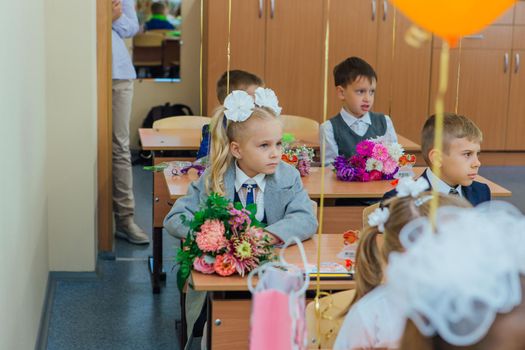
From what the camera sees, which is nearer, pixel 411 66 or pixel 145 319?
pixel 145 319

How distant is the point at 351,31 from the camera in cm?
764

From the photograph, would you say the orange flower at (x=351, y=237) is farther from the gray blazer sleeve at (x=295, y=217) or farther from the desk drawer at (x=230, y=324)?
the desk drawer at (x=230, y=324)

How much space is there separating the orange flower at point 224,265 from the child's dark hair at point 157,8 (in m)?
5.86

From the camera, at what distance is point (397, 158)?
434cm

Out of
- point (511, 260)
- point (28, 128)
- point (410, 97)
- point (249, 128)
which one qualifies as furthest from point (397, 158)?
point (410, 97)

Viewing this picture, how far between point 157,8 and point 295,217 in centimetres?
543

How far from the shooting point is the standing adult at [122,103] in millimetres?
5473

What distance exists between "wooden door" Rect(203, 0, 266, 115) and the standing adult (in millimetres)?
1947

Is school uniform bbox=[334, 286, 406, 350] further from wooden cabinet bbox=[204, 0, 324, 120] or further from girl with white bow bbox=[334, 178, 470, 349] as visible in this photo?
wooden cabinet bbox=[204, 0, 324, 120]

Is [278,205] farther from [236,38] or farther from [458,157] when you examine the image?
[236,38]

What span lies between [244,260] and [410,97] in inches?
212

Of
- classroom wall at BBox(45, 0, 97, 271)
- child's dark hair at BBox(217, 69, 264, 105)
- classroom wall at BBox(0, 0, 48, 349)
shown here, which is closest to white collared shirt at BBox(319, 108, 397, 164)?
child's dark hair at BBox(217, 69, 264, 105)

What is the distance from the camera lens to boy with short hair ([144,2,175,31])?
830cm

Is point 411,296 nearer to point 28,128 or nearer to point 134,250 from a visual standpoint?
point 28,128
